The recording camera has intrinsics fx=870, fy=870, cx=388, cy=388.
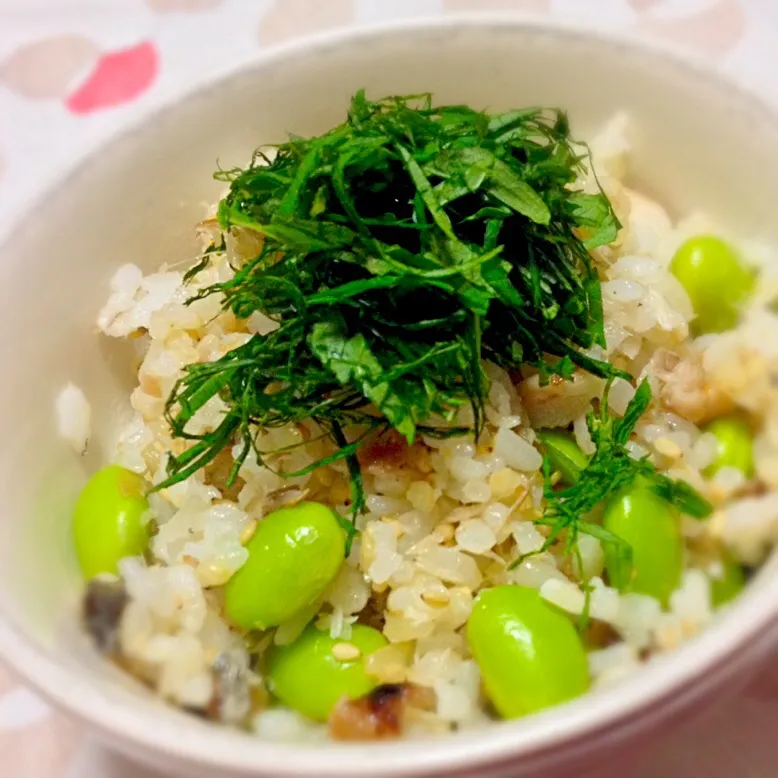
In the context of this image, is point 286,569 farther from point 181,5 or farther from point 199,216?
point 181,5

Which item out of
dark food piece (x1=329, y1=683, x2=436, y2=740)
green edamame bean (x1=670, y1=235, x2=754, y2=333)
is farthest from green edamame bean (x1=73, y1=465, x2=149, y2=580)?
green edamame bean (x1=670, y1=235, x2=754, y2=333)

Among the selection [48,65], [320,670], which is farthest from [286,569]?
[48,65]

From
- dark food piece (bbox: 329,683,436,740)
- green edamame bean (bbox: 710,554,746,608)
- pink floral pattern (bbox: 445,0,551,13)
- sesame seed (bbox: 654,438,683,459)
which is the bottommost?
dark food piece (bbox: 329,683,436,740)

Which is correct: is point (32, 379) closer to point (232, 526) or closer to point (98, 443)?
point (98, 443)

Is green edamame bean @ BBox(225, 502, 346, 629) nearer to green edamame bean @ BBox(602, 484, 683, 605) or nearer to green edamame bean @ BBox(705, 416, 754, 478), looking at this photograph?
green edamame bean @ BBox(602, 484, 683, 605)

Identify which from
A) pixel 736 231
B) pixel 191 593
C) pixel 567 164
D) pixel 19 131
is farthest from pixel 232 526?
pixel 19 131

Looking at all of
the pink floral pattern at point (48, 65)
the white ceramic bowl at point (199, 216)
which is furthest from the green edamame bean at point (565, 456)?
the pink floral pattern at point (48, 65)

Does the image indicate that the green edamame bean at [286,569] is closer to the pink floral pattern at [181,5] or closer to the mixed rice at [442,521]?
the mixed rice at [442,521]
